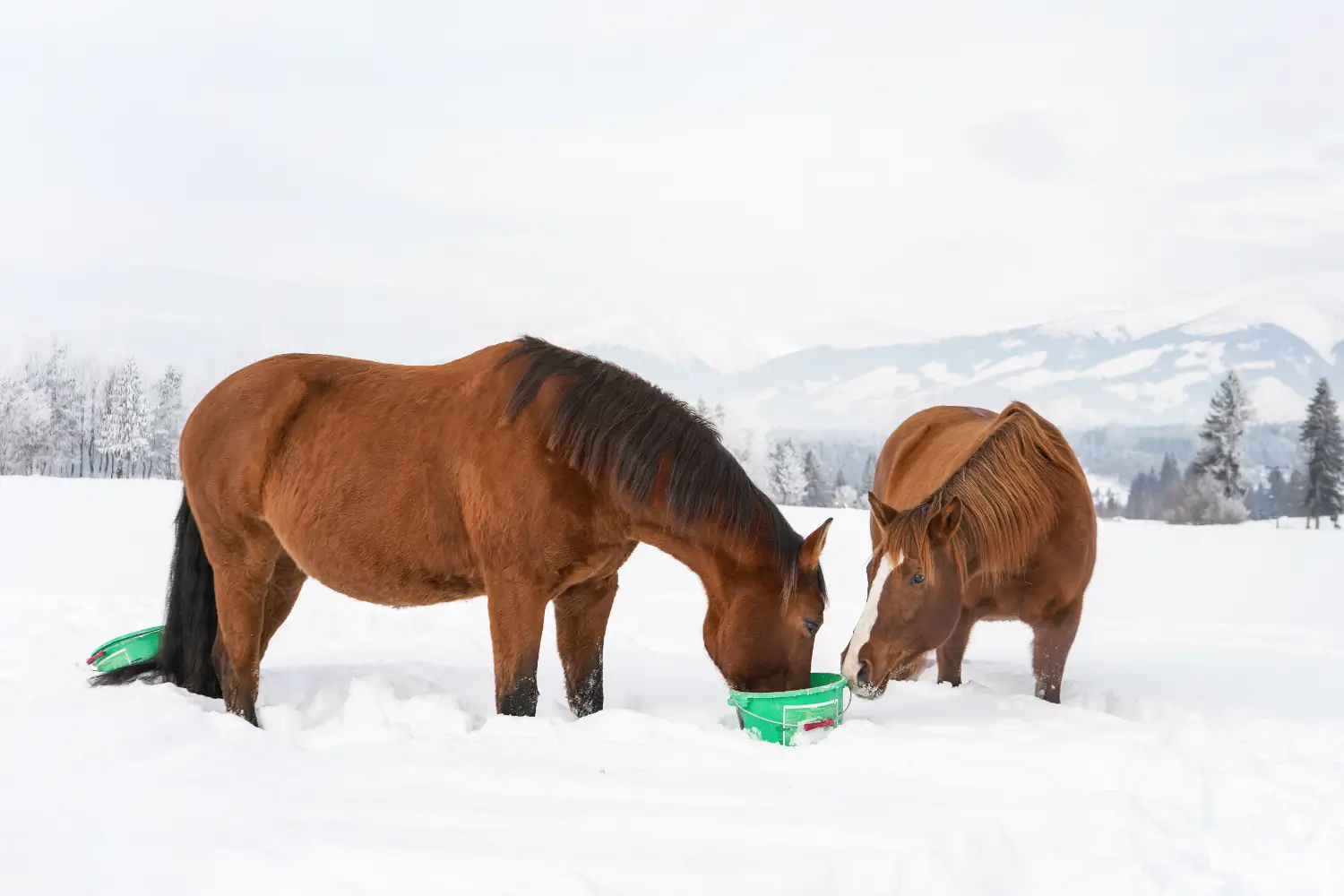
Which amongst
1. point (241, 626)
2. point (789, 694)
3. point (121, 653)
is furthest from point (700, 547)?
point (121, 653)

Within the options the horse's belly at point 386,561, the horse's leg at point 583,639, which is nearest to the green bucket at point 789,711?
the horse's leg at point 583,639

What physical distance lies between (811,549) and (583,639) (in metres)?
1.29

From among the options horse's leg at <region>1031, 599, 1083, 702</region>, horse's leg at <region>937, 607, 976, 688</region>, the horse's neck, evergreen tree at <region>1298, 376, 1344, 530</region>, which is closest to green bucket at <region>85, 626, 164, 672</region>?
the horse's neck

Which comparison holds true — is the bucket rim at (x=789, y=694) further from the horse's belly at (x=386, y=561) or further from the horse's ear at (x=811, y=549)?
the horse's belly at (x=386, y=561)

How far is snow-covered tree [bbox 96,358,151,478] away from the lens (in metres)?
31.0

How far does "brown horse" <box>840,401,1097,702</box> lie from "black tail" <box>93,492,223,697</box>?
332cm

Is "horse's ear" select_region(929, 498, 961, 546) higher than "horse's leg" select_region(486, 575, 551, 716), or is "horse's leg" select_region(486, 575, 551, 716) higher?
"horse's ear" select_region(929, 498, 961, 546)

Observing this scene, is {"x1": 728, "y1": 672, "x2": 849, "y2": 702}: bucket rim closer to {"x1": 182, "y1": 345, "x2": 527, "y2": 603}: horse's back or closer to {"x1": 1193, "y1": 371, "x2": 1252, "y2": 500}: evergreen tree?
{"x1": 182, "y1": 345, "x2": 527, "y2": 603}: horse's back

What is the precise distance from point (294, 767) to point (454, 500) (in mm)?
1340

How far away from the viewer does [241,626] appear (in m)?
4.52

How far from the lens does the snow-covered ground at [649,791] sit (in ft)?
7.59

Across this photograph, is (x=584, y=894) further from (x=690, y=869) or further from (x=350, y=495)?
(x=350, y=495)

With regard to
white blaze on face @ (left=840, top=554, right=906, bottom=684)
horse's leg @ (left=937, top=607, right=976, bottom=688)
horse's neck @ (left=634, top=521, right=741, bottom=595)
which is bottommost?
horse's leg @ (left=937, top=607, right=976, bottom=688)

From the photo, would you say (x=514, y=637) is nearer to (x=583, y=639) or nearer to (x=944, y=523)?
(x=583, y=639)
